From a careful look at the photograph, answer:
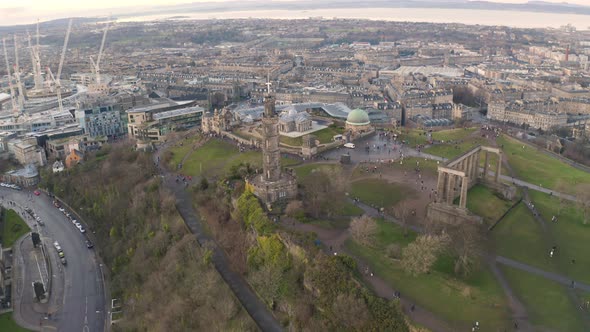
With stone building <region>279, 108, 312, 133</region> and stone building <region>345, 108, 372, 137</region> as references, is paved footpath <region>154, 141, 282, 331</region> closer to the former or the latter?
stone building <region>279, 108, 312, 133</region>

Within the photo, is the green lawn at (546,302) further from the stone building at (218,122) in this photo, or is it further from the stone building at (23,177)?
the stone building at (23,177)

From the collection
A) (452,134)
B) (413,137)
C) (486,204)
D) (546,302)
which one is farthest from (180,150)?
(546,302)

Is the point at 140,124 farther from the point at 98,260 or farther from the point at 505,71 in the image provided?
the point at 505,71

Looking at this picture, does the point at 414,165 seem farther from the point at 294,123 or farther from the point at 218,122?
the point at 218,122

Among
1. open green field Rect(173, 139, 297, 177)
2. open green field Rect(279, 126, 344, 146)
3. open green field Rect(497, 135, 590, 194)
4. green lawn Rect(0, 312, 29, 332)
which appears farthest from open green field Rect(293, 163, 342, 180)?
green lawn Rect(0, 312, 29, 332)

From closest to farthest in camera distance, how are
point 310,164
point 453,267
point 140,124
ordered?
point 453,267 → point 310,164 → point 140,124

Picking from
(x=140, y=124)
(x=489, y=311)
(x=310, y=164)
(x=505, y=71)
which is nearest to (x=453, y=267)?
(x=489, y=311)
